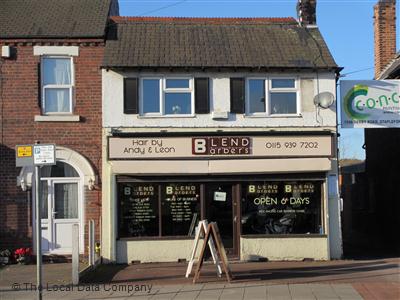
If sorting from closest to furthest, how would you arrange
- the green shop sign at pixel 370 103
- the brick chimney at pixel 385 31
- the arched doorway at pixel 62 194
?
the arched doorway at pixel 62 194 → the green shop sign at pixel 370 103 → the brick chimney at pixel 385 31

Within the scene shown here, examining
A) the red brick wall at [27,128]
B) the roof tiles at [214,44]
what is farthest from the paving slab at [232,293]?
the roof tiles at [214,44]

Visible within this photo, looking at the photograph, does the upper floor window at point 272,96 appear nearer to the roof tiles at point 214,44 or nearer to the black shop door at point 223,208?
the roof tiles at point 214,44

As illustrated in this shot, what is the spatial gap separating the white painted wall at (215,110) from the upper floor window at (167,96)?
195 mm

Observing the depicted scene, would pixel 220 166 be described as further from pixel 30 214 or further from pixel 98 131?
pixel 30 214

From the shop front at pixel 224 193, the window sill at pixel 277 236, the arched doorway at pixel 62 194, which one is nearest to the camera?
the shop front at pixel 224 193

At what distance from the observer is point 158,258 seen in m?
15.4

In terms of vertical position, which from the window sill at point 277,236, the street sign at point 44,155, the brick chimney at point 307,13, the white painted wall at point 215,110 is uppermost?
the brick chimney at point 307,13

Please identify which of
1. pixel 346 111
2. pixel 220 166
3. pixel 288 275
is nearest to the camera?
pixel 288 275

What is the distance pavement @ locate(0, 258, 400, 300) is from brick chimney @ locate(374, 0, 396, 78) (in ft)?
33.8

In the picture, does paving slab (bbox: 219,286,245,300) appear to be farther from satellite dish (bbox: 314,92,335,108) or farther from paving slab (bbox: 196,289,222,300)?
satellite dish (bbox: 314,92,335,108)

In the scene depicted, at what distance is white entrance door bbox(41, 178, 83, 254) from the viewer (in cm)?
1572

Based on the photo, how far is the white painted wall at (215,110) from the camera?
618 inches

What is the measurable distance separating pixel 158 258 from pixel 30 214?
3589 millimetres

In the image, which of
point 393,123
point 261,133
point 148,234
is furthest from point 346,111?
point 148,234
